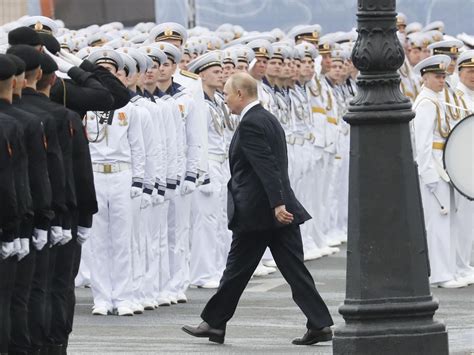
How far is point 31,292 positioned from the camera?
1295 centimetres

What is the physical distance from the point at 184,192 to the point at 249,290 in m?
1.29

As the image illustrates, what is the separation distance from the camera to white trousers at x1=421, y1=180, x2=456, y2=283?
792 inches

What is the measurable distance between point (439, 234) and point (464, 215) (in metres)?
0.55

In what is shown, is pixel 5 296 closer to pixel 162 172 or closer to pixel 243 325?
pixel 243 325

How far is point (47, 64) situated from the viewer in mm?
13125

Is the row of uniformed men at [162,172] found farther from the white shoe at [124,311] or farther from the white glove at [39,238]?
the white glove at [39,238]

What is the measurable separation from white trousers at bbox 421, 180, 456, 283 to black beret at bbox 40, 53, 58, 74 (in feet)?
24.7

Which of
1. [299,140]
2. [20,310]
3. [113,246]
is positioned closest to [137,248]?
[113,246]

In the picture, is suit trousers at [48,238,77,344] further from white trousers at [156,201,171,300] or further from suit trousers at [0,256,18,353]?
white trousers at [156,201,171,300]

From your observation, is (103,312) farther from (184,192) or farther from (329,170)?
(329,170)

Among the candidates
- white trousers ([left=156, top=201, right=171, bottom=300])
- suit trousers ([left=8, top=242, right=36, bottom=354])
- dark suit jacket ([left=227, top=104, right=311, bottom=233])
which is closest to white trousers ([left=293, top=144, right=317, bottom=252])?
white trousers ([left=156, top=201, right=171, bottom=300])

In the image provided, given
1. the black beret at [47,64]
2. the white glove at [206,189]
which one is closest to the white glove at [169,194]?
the white glove at [206,189]

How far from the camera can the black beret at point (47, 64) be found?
13078mm

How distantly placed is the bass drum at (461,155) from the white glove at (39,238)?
7.46 meters
